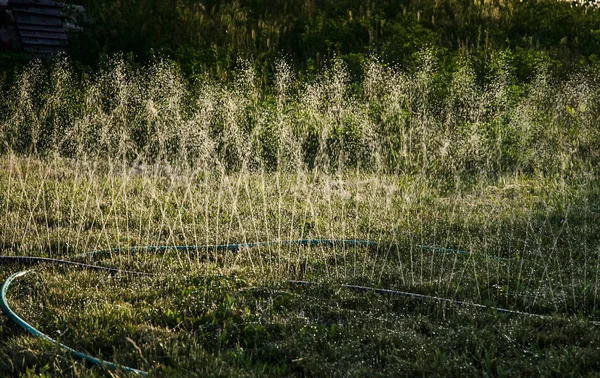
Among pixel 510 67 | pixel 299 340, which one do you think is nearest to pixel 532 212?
pixel 299 340

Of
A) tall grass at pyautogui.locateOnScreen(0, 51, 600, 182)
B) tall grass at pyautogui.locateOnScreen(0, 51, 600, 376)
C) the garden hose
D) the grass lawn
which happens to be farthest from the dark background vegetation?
the garden hose

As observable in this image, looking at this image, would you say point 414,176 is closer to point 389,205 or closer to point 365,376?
point 389,205

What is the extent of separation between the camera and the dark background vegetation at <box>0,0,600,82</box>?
1044 cm

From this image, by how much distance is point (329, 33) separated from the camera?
462 inches

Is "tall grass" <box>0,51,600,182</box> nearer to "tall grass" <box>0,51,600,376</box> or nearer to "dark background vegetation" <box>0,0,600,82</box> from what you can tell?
"tall grass" <box>0,51,600,376</box>

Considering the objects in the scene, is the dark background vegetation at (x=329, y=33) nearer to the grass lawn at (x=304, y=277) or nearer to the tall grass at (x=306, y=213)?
the tall grass at (x=306, y=213)

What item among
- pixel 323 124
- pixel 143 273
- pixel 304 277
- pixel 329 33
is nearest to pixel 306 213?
pixel 304 277

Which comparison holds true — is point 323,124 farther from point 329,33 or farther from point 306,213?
point 329,33

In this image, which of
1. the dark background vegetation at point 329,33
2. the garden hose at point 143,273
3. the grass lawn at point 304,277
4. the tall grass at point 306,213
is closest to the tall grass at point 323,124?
the tall grass at point 306,213

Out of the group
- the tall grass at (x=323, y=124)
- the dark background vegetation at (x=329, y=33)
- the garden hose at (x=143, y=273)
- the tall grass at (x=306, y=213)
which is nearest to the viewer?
the garden hose at (x=143, y=273)

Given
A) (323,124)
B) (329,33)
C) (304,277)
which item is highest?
(329,33)

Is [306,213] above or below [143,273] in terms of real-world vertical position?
above

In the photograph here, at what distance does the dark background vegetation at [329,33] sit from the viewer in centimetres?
1044

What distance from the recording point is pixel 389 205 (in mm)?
5961
